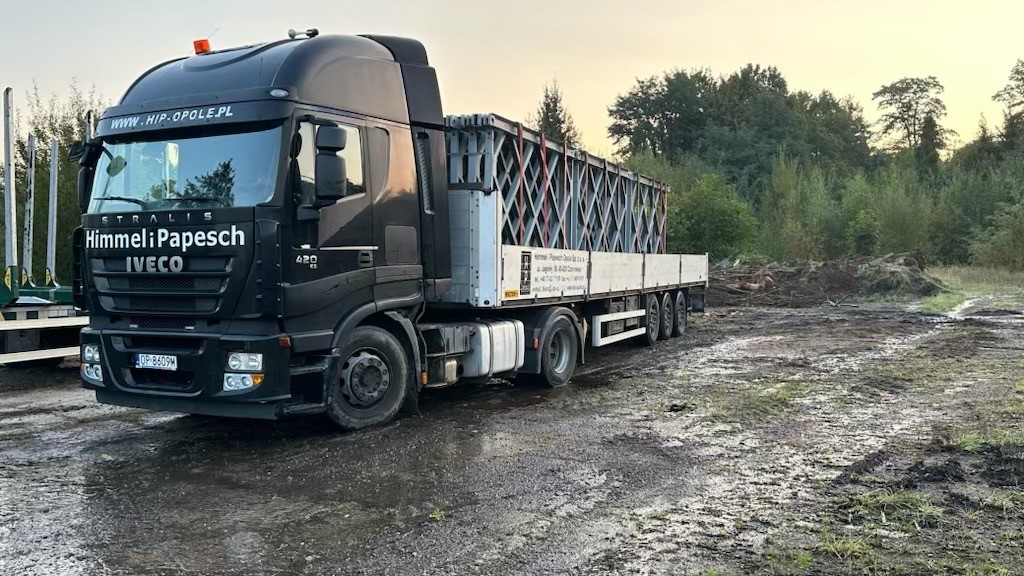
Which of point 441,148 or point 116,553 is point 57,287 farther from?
point 116,553

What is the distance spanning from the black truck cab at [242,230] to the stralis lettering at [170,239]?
13 mm

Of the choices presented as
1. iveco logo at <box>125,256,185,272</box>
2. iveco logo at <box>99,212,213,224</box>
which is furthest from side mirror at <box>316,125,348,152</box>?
iveco logo at <box>125,256,185,272</box>

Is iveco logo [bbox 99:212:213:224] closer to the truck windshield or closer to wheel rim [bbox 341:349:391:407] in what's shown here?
the truck windshield

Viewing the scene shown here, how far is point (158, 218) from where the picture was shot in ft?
22.0

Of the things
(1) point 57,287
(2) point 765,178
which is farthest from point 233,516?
(2) point 765,178

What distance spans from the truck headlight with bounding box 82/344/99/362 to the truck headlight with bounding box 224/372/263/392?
147 cm

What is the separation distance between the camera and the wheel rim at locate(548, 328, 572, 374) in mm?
10633

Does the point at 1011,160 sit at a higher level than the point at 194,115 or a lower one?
higher

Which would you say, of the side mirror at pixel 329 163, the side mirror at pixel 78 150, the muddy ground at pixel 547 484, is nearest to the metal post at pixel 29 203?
the muddy ground at pixel 547 484

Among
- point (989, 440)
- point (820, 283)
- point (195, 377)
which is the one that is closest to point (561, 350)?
point (989, 440)

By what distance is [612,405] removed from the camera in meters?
9.02

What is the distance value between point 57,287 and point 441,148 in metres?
6.89

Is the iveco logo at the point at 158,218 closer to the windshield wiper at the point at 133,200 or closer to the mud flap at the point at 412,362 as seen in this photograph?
the windshield wiper at the point at 133,200

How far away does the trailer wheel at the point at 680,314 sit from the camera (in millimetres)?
16688
